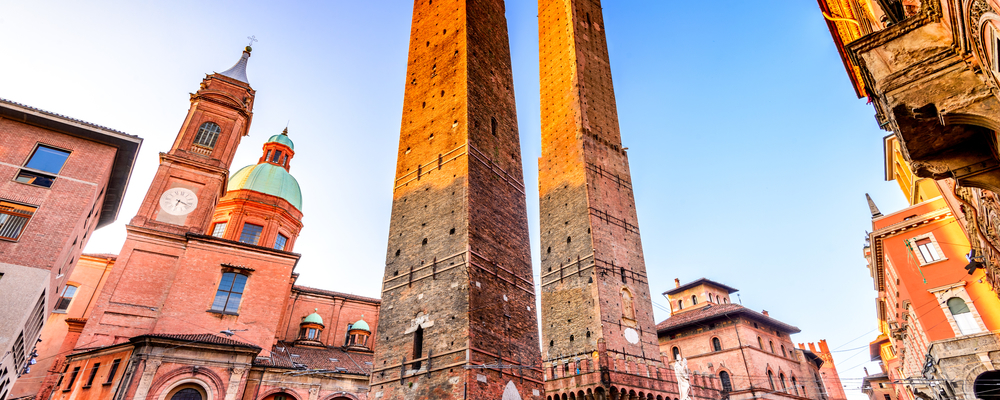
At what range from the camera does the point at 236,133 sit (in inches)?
1055

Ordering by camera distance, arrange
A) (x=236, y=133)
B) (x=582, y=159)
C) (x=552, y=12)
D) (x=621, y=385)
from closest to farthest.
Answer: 1. (x=621, y=385)
2. (x=582, y=159)
3. (x=236, y=133)
4. (x=552, y=12)

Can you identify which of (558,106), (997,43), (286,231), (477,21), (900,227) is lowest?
(997,43)

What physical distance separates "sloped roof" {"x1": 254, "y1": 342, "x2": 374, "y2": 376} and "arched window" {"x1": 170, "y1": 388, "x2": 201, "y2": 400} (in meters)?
2.21

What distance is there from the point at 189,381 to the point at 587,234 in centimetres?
1696

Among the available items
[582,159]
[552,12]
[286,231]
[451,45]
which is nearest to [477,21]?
[451,45]

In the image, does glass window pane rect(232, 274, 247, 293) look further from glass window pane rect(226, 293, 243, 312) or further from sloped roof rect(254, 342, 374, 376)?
sloped roof rect(254, 342, 374, 376)

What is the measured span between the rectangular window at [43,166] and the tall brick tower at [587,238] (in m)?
18.5

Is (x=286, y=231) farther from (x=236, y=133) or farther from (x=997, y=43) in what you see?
(x=997, y=43)

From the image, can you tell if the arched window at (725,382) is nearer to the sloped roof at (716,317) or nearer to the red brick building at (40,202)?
the sloped roof at (716,317)

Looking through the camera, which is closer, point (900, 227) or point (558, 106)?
point (900, 227)

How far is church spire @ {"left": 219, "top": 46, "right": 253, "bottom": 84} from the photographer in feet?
97.7

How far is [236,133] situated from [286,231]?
6602 mm

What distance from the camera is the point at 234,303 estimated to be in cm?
2109

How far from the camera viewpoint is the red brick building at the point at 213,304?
1738 cm
